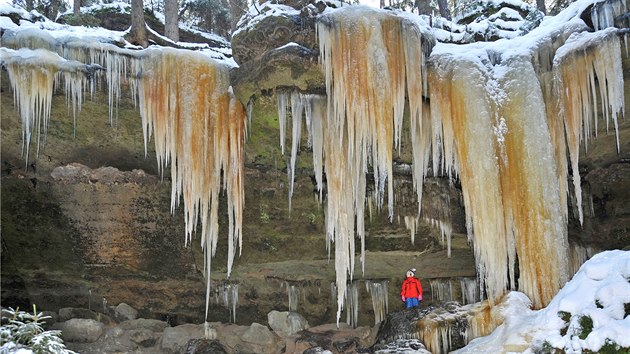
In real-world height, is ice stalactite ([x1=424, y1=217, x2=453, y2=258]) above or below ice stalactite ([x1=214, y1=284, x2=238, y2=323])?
above

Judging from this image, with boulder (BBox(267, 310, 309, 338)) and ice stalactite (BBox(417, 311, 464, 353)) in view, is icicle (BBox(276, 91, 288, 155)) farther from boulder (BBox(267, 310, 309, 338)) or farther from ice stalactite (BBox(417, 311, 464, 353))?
boulder (BBox(267, 310, 309, 338))

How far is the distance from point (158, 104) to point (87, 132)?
4.85ft

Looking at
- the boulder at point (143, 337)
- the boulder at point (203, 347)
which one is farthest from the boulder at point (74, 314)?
the boulder at point (203, 347)

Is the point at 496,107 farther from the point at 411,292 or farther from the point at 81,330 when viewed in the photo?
the point at 81,330

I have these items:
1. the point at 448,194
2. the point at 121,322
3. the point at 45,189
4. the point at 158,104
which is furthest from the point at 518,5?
the point at 121,322

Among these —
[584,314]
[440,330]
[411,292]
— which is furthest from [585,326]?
[411,292]

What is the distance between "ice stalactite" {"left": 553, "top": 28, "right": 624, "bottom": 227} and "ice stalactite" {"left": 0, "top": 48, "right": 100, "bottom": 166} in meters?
6.27

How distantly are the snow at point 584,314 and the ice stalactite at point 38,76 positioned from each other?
20.6 ft

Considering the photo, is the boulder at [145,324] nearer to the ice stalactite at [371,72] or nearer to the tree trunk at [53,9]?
the ice stalactite at [371,72]

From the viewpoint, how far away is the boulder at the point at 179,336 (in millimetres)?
10047

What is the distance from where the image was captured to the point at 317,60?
7.12 metres

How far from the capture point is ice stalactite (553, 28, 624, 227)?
22.1 ft

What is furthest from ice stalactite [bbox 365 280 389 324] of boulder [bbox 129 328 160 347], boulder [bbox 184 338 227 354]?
boulder [bbox 129 328 160 347]

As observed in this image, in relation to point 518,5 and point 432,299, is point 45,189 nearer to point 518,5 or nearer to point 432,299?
point 432,299
